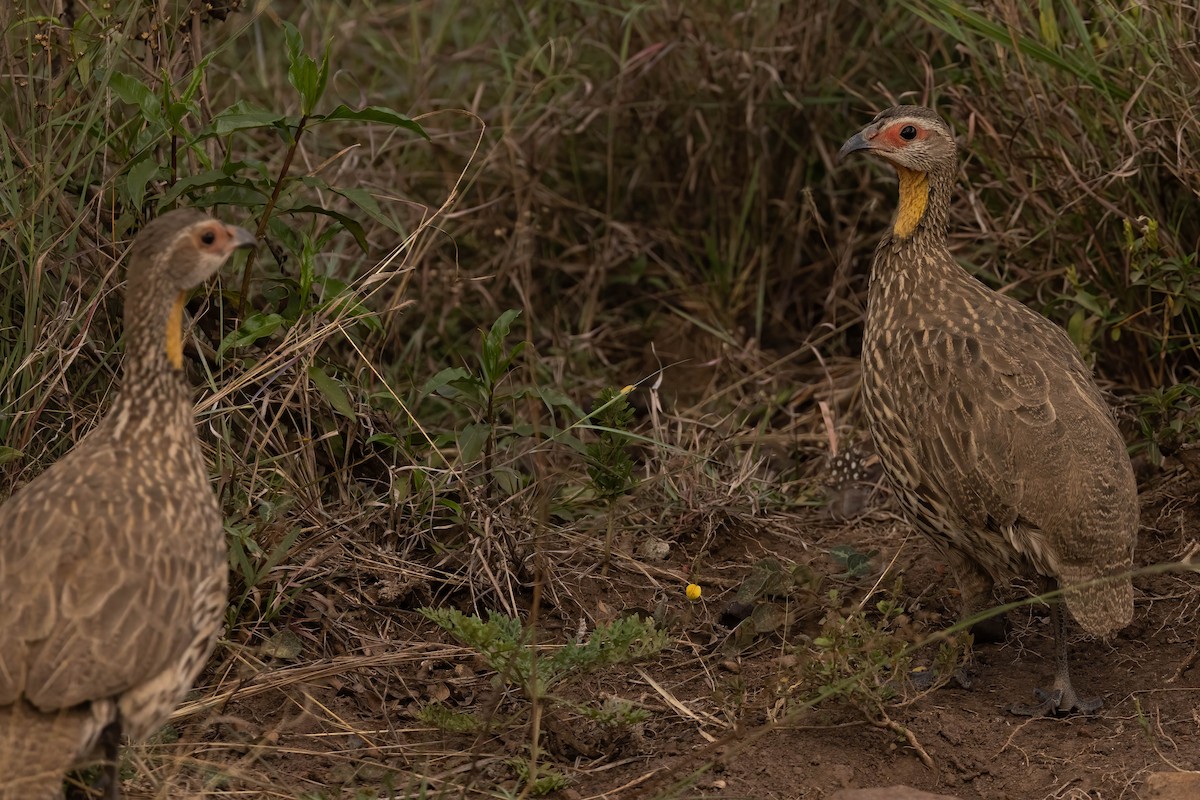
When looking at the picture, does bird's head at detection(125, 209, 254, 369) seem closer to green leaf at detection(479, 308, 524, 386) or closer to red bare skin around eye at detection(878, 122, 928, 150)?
green leaf at detection(479, 308, 524, 386)

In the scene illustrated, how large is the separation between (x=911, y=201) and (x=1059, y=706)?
189 centimetres

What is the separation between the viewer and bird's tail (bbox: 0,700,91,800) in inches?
145

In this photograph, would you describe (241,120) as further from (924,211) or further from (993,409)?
(993,409)

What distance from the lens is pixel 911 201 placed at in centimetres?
584

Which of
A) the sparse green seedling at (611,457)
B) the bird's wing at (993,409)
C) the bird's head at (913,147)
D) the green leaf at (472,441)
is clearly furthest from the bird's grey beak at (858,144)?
the green leaf at (472,441)

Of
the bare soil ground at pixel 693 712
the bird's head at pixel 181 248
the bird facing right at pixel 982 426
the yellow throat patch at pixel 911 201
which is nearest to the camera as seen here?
the bird's head at pixel 181 248

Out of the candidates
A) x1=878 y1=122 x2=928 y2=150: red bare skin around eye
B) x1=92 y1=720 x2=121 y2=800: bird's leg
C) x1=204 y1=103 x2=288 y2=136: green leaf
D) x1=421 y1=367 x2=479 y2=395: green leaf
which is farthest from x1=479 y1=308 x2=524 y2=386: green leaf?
x1=92 y1=720 x2=121 y2=800: bird's leg

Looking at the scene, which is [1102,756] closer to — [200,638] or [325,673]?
[325,673]

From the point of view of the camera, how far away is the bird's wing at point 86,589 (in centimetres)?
379

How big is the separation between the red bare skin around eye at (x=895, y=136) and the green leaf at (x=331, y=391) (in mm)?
2161

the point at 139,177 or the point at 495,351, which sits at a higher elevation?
the point at 139,177

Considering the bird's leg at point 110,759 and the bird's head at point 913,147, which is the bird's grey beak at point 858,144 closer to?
the bird's head at point 913,147

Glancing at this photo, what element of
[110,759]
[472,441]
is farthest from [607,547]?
[110,759]

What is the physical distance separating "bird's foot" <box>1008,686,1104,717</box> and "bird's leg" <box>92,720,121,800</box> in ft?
9.53
